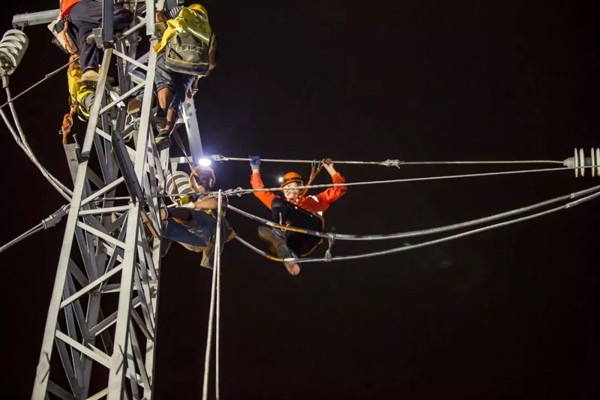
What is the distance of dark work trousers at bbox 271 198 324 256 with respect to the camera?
7.64 m

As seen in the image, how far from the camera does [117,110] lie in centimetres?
604

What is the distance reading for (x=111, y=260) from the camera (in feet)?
18.7

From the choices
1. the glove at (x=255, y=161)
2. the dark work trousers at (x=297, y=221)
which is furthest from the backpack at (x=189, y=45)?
the dark work trousers at (x=297, y=221)

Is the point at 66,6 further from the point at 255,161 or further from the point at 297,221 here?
the point at 297,221

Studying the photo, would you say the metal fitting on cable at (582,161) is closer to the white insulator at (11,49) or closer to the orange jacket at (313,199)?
the orange jacket at (313,199)

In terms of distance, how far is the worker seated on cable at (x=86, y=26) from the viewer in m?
6.25

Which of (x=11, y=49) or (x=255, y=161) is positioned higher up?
(x=11, y=49)

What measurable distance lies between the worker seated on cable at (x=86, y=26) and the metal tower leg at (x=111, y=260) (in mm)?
303

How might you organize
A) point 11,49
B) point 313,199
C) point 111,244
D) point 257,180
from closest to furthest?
point 111,244
point 11,49
point 257,180
point 313,199

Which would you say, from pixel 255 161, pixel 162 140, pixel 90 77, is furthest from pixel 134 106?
pixel 255 161

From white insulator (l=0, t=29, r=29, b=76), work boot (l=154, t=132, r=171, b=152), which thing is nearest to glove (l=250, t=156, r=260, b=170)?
work boot (l=154, t=132, r=171, b=152)

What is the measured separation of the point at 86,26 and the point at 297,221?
289cm

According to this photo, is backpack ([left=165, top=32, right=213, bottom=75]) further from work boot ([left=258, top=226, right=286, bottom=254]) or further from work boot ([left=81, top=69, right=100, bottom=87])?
work boot ([left=258, top=226, right=286, bottom=254])

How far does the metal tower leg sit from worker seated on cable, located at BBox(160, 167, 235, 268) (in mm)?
247
